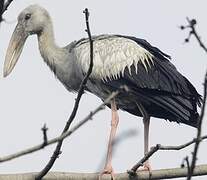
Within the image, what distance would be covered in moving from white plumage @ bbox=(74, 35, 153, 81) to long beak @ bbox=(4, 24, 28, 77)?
919mm

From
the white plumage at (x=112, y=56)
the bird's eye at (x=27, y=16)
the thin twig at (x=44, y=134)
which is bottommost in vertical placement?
the thin twig at (x=44, y=134)

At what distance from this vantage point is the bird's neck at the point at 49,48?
34.7ft

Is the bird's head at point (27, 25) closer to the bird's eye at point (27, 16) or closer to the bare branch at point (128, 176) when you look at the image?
the bird's eye at point (27, 16)

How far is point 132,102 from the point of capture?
980cm

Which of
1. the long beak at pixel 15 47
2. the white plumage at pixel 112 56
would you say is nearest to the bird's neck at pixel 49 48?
the long beak at pixel 15 47

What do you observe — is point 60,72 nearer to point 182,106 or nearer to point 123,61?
point 123,61

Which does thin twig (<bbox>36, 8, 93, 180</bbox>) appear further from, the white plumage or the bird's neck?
the bird's neck

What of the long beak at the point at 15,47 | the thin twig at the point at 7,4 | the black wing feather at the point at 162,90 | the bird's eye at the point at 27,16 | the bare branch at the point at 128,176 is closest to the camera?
the thin twig at the point at 7,4

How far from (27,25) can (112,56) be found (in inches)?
67.1

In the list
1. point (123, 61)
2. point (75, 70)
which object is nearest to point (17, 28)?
point (75, 70)

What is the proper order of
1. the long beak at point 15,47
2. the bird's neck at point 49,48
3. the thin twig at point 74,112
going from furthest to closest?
the bird's neck at point 49,48, the long beak at point 15,47, the thin twig at point 74,112

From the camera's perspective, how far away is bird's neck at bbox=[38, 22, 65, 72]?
417 inches

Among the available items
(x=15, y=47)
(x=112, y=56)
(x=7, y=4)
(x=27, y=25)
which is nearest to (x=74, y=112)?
(x=7, y=4)

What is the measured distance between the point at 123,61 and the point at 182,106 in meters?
1.24
